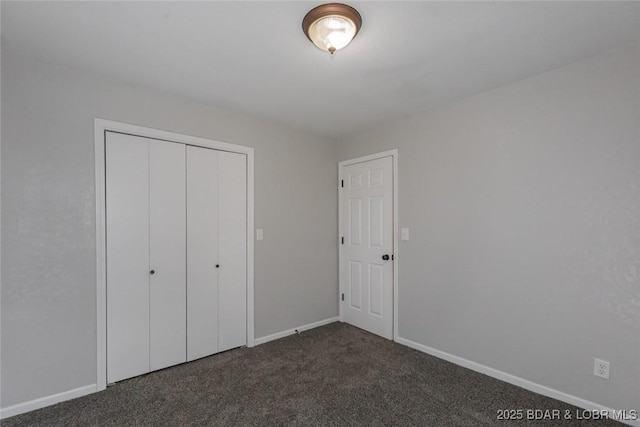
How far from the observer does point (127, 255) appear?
7.72 ft

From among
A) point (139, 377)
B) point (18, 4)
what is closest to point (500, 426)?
point (139, 377)

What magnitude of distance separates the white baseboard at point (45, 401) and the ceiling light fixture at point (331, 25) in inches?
114

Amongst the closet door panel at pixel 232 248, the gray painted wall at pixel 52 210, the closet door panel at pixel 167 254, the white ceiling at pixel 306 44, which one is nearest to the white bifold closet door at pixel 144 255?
the closet door panel at pixel 167 254

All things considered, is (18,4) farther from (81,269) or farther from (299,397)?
(299,397)

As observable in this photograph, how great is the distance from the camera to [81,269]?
7.05 feet

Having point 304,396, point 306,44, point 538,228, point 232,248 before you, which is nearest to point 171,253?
point 232,248

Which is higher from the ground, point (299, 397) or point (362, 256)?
point (362, 256)

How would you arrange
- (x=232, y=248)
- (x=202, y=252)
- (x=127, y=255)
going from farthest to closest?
(x=232, y=248) → (x=202, y=252) → (x=127, y=255)

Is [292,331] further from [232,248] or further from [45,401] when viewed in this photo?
[45,401]

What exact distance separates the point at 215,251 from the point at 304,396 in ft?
4.92

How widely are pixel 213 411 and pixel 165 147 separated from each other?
6.89 ft

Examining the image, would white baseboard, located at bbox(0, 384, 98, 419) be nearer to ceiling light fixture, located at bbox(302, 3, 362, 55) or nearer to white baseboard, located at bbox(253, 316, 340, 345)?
white baseboard, located at bbox(253, 316, 340, 345)

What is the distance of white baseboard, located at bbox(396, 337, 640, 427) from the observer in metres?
1.91

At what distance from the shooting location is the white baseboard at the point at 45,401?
1.90 metres
